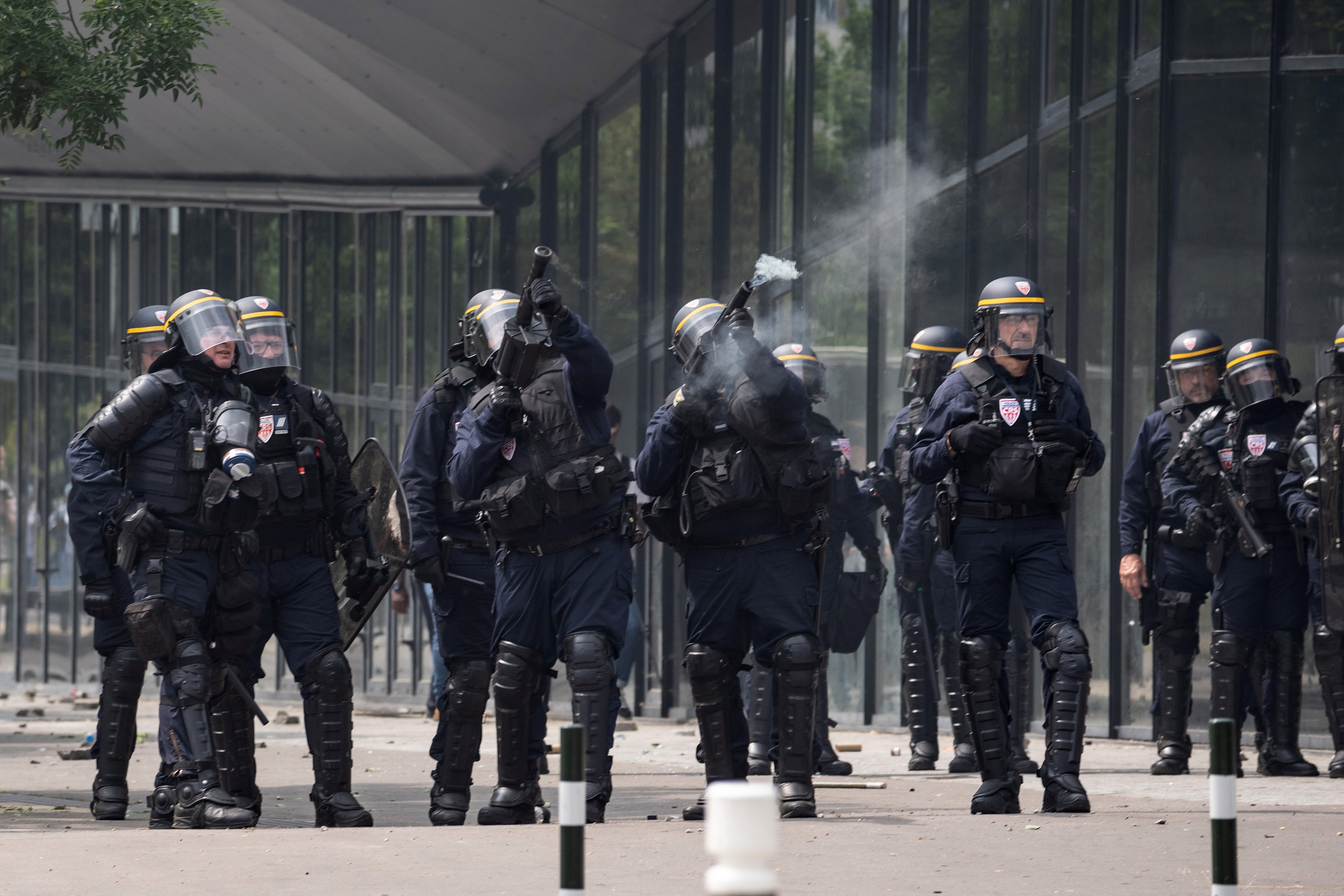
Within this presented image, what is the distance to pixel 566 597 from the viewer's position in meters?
7.66

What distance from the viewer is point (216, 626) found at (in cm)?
826

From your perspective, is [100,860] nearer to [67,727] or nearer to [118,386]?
[67,727]

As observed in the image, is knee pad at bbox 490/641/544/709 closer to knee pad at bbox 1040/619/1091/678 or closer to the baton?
the baton

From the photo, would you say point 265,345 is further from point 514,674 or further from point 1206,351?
point 1206,351

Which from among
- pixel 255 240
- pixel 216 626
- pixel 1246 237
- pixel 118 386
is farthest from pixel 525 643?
pixel 118 386

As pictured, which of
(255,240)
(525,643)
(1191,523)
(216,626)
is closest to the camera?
(525,643)

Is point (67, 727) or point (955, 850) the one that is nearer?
point (955, 850)

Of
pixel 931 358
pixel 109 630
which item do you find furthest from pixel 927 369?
pixel 109 630

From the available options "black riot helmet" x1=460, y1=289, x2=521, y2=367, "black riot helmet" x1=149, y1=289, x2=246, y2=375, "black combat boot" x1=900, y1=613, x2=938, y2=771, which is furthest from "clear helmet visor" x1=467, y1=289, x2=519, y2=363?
"black combat boot" x1=900, y1=613, x2=938, y2=771

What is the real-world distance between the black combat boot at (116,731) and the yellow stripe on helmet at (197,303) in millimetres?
1547

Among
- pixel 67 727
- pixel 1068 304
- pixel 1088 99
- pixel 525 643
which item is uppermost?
pixel 1088 99

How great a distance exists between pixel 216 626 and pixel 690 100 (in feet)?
29.0

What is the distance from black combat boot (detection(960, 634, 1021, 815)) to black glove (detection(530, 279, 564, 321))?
2.01 metres

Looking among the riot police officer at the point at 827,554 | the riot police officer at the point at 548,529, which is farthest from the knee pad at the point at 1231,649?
the riot police officer at the point at 548,529
